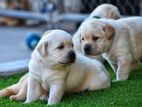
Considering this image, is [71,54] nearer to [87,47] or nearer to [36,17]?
[87,47]

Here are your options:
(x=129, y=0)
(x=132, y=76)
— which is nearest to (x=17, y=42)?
(x=129, y=0)

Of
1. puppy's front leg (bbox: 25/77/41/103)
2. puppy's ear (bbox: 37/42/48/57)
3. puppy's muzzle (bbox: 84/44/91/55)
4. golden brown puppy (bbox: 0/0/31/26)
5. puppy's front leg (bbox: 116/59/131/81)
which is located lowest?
golden brown puppy (bbox: 0/0/31/26)

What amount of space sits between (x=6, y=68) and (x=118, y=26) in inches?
56.7

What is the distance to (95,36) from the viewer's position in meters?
4.72

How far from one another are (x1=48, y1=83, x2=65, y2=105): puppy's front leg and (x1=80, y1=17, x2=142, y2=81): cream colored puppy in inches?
23.4

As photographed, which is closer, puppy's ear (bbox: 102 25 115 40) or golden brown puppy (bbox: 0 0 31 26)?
puppy's ear (bbox: 102 25 115 40)

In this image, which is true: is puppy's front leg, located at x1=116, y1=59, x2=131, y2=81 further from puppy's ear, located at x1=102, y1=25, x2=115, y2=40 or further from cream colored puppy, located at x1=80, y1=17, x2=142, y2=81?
puppy's ear, located at x1=102, y1=25, x2=115, y2=40

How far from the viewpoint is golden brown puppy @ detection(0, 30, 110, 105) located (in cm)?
422

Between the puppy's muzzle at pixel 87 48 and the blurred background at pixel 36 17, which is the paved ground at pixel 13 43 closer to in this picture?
the blurred background at pixel 36 17

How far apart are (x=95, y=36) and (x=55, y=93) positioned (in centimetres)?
74

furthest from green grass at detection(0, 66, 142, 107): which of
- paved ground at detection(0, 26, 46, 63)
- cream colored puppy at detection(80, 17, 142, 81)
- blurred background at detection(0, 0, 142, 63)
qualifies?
blurred background at detection(0, 0, 142, 63)

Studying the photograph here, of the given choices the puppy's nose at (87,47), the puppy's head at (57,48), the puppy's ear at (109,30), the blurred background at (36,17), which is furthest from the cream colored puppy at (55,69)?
the blurred background at (36,17)

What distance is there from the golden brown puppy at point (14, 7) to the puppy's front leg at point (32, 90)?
6448 mm

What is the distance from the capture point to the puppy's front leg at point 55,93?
4.24 metres
